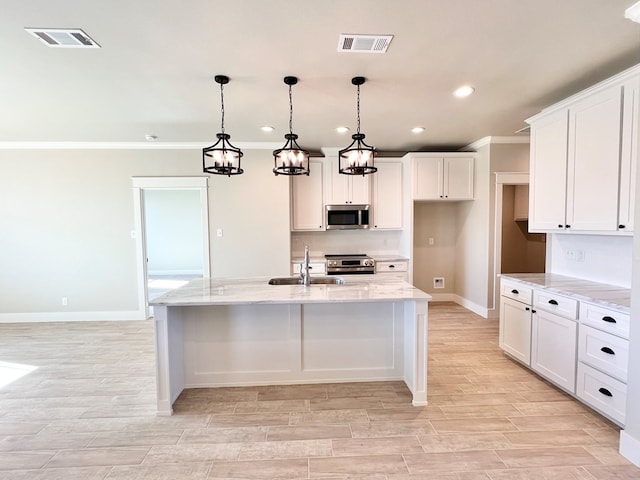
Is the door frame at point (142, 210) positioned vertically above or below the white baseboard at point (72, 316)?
above

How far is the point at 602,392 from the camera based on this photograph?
2.24m

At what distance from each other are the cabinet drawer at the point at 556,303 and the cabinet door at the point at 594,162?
64 cm

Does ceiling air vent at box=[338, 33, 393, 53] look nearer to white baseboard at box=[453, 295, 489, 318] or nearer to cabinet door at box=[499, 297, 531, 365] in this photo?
cabinet door at box=[499, 297, 531, 365]

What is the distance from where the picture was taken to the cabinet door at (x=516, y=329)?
2973 millimetres

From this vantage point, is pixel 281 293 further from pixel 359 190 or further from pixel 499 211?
pixel 499 211

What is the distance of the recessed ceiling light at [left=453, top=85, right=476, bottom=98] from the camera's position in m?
2.82

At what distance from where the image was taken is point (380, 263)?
16.1 feet

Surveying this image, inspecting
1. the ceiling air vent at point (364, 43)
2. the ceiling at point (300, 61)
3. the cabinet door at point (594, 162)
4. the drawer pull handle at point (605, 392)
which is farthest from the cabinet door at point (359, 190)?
the drawer pull handle at point (605, 392)

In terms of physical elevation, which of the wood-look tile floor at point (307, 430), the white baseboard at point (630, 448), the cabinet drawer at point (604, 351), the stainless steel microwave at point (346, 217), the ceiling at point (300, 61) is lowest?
the wood-look tile floor at point (307, 430)

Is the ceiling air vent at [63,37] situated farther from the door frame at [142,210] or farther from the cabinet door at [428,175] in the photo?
the cabinet door at [428,175]

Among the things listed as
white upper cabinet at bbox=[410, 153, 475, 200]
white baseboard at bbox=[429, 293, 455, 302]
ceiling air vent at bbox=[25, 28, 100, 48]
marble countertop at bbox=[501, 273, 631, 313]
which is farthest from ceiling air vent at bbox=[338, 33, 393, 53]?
white baseboard at bbox=[429, 293, 455, 302]

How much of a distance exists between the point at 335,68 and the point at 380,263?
313 cm

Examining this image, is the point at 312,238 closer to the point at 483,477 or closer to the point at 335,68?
the point at 335,68

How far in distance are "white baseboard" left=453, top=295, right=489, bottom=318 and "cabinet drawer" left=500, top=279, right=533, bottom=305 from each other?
1470mm
